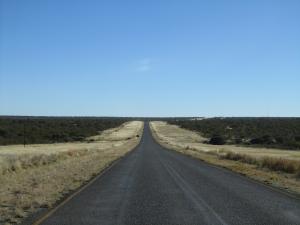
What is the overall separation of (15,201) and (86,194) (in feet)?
8.22

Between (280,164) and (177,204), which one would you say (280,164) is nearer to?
(280,164)

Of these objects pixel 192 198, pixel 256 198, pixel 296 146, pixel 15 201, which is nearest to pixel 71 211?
pixel 15 201

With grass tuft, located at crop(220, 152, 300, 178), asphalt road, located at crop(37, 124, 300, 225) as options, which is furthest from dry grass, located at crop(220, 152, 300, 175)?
asphalt road, located at crop(37, 124, 300, 225)

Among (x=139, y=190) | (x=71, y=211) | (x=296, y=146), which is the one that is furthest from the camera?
(x=296, y=146)

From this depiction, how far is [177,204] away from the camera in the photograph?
14.7 meters

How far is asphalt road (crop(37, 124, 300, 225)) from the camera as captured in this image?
12102mm

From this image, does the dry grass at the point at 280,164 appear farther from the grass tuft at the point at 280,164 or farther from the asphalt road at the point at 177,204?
the asphalt road at the point at 177,204

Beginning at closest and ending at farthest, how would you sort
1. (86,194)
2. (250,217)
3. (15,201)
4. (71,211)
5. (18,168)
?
(250,217)
(71,211)
(15,201)
(86,194)
(18,168)

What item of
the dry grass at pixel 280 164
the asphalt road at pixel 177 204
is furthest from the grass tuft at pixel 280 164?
the asphalt road at pixel 177 204

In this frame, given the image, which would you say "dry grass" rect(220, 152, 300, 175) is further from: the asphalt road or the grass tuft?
the asphalt road

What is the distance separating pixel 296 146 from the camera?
69.1m

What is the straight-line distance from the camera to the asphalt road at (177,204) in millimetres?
12102

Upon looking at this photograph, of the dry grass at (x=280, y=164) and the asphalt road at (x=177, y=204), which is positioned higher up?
the asphalt road at (x=177, y=204)

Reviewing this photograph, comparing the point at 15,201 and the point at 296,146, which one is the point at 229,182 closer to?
the point at 15,201
